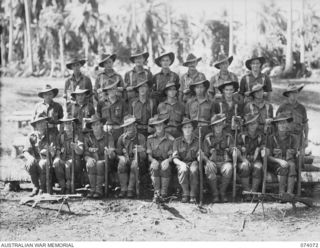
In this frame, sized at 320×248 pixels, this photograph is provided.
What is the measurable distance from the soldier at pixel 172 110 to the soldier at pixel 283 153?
5.17 ft

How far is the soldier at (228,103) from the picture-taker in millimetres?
7660

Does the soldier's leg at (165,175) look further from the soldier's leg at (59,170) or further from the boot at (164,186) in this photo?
the soldier's leg at (59,170)

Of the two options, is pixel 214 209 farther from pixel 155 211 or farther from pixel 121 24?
pixel 121 24

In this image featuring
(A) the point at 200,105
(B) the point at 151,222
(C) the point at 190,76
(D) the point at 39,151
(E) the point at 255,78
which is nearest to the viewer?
(B) the point at 151,222

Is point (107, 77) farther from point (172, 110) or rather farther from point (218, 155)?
point (218, 155)

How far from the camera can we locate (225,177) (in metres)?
7.09

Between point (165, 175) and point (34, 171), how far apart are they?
7.09ft

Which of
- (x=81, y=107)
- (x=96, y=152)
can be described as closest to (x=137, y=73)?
(x=81, y=107)

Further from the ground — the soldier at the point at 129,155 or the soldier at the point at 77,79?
the soldier at the point at 77,79

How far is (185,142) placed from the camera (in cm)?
726

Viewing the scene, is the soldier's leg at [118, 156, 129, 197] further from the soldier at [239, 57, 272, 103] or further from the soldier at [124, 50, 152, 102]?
the soldier at [239, 57, 272, 103]

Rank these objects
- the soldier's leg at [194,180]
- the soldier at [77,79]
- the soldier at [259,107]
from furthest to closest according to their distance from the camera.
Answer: the soldier at [77,79] < the soldier at [259,107] < the soldier's leg at [194,180]

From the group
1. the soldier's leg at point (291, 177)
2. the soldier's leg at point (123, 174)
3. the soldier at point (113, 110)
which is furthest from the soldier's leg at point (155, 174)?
the soldier's leg at point (291, 177)

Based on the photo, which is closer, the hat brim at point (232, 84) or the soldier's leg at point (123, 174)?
the soldier's leg at point (123, 174)
